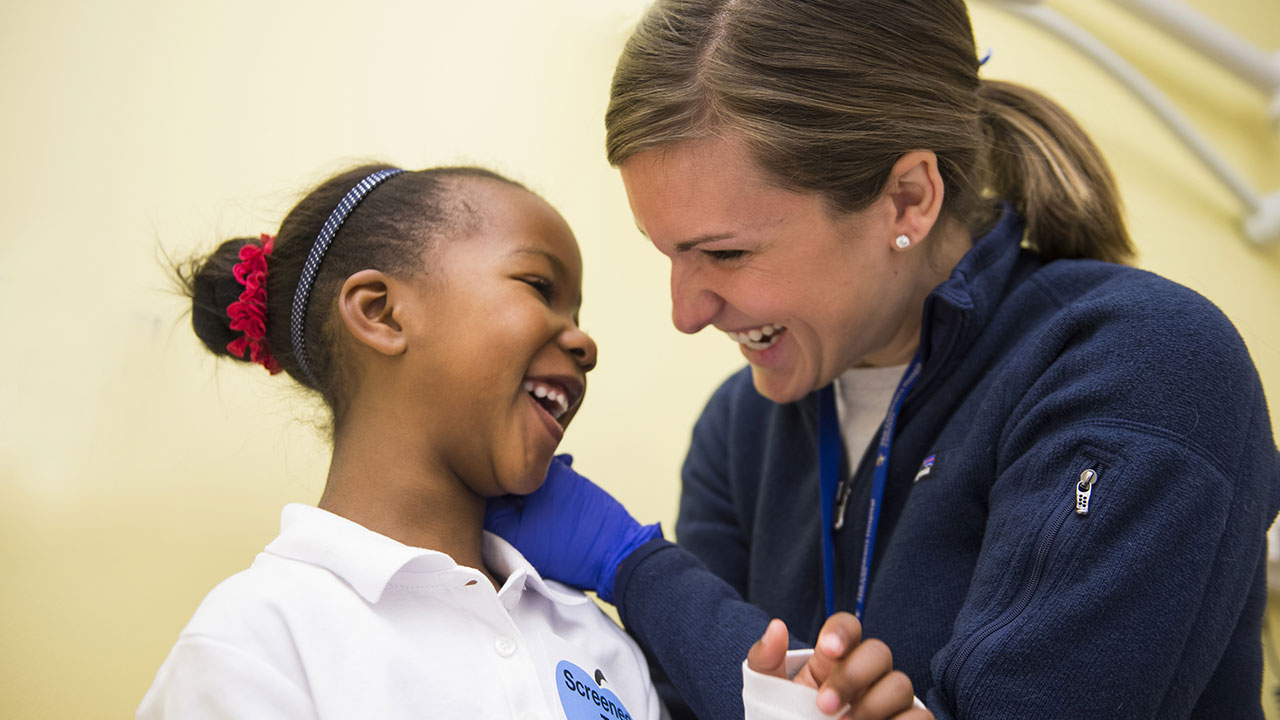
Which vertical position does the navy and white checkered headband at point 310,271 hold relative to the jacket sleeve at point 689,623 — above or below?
above

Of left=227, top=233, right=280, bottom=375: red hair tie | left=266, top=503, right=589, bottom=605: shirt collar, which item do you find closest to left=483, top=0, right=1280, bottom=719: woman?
left=266, top=503, right=589, bottom=605: shirt collar

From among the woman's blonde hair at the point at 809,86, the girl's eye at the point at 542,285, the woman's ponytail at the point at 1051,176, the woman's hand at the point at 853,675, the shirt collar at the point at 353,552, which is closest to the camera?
the woman's hand at the point at 853,675

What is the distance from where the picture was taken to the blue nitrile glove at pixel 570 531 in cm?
128

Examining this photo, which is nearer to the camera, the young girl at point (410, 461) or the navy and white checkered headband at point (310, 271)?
the young girl at point (410, 461)

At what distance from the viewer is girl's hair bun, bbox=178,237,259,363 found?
1.29 meters

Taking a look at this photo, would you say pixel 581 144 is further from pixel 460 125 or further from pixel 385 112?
pixel 385 112

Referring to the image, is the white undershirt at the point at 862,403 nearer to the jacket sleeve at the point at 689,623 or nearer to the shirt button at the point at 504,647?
the jacket sleeve at the point at 689,623

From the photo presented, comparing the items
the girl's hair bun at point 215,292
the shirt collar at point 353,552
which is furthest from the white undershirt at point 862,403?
the girl's hair bun at point 215,292

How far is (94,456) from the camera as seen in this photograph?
1342mm

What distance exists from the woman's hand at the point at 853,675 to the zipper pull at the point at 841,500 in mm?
456

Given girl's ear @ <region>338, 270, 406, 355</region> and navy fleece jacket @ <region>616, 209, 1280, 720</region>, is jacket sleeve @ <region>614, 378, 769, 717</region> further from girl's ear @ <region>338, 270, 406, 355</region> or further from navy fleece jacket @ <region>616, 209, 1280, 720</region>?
girl's ear @ <region>338, 270, 406, 355</region>

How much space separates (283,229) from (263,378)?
0.30m

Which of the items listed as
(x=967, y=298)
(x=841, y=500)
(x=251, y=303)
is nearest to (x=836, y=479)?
(x=841, y=500)

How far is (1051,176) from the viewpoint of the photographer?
1.36 meters
